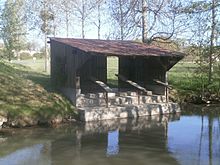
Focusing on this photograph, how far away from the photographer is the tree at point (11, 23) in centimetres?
3869

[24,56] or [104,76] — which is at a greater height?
[24,56]

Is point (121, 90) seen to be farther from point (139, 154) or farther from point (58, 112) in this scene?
point (139, 154)

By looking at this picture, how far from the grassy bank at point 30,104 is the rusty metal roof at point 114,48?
2.43 meters

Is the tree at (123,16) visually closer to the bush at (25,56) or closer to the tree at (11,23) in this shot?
the tree at (11,23)

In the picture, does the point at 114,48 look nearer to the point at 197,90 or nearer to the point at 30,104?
the point at 30,104

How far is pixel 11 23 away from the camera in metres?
39.4

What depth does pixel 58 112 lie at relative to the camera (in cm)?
1612

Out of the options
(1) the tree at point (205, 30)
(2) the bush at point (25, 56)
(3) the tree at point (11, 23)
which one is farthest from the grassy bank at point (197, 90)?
(2) the bush at point (25, 56)

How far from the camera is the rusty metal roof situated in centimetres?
1745

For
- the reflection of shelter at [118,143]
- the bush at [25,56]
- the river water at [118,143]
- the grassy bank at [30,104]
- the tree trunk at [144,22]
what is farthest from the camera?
the bush at [25,56]

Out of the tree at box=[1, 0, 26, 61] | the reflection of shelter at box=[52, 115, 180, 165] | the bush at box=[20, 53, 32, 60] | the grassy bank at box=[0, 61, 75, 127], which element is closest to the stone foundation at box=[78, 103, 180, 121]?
the reflection of shelter at box=[52, 115, 180, 165]

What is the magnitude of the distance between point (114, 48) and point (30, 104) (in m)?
5.08

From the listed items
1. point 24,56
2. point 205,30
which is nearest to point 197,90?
point 205,30

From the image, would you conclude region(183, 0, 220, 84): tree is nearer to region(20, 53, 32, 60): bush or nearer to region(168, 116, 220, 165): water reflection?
region(168, 116, 220, 165): water reflection
